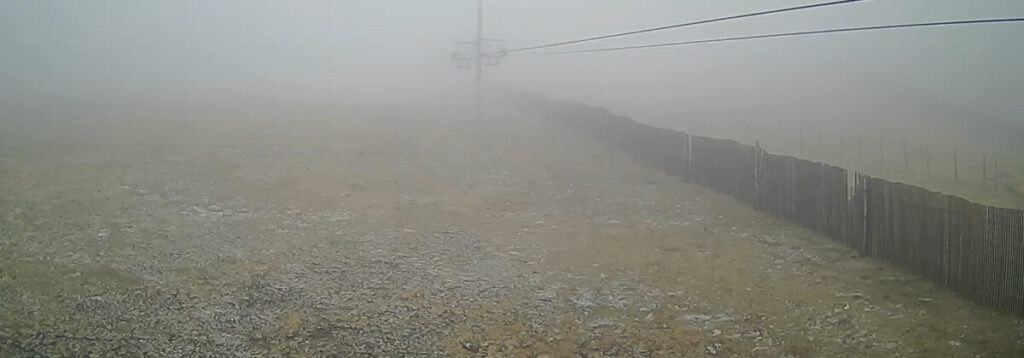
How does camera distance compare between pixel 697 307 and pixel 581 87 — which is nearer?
pixel 697 307

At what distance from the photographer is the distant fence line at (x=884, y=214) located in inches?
410

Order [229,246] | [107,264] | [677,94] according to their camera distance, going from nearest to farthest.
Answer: [107,264] < [229,246] < [677,94]

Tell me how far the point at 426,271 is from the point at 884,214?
729 centimetres

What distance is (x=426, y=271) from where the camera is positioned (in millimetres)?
12883

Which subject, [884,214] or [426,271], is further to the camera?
[884,214]

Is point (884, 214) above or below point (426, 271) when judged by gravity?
above

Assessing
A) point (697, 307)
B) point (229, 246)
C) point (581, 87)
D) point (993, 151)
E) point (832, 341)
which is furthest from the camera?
point (581, 87)

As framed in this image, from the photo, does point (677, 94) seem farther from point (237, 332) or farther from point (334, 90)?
point (237, 332)

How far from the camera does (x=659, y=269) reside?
13.1m

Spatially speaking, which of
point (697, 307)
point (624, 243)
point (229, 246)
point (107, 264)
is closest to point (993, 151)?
point (624, 243)

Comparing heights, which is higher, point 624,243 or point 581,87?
point 581,87

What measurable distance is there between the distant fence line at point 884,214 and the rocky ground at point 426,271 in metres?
0.31

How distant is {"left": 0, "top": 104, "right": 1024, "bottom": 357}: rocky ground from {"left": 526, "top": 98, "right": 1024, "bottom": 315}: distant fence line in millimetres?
306

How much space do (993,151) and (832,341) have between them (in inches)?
1014
